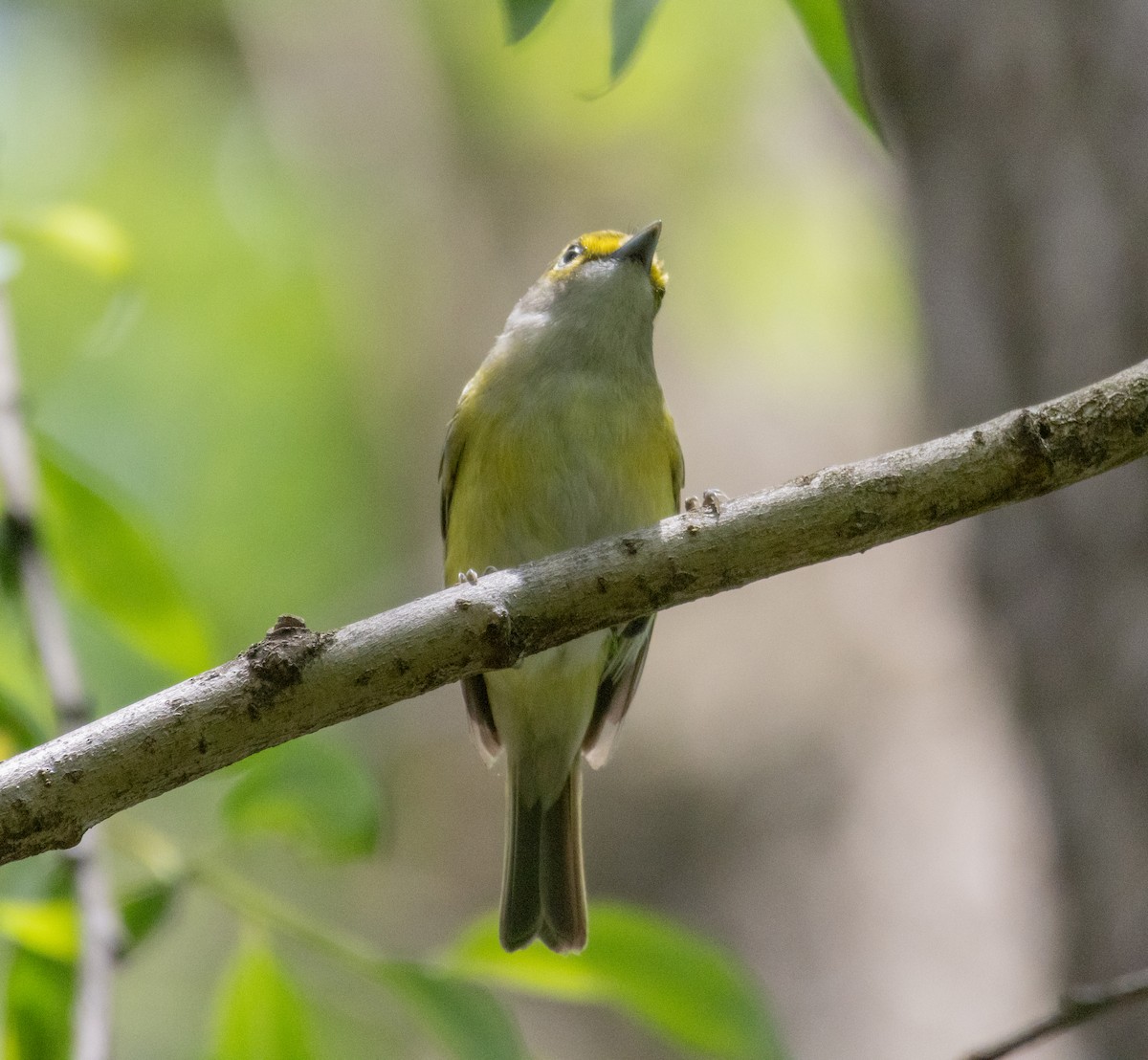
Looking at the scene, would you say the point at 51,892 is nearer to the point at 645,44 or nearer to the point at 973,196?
the point at 973,196

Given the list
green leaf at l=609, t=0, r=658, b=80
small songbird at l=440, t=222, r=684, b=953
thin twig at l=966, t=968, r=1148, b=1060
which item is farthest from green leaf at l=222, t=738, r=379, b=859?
green leaf at l=609, t=0, r=658, b=80

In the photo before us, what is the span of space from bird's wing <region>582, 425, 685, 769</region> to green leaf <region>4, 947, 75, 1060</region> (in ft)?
6.04

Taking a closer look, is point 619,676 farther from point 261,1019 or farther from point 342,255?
point 342,255

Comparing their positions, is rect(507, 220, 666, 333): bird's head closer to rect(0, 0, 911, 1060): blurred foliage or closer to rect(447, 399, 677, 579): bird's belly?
rect(447, 399, 677, 579): bird's belly

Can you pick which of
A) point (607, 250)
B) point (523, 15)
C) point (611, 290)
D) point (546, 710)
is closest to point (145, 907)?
point (546, 710)

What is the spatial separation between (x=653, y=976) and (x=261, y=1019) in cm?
82

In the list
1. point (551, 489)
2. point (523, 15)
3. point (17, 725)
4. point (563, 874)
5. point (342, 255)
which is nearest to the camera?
point (523, 15)

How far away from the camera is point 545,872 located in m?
3.99

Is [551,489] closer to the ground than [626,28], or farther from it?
farther from it

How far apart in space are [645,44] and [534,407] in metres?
5.08

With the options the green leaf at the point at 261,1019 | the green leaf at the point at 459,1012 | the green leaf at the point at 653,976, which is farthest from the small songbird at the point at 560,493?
the green leaf at the point at 261,1019

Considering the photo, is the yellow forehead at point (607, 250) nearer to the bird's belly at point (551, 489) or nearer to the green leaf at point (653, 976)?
the bird's belly at point (551, 489)

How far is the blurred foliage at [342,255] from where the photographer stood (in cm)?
759

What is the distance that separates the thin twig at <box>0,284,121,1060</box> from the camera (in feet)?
7.52
